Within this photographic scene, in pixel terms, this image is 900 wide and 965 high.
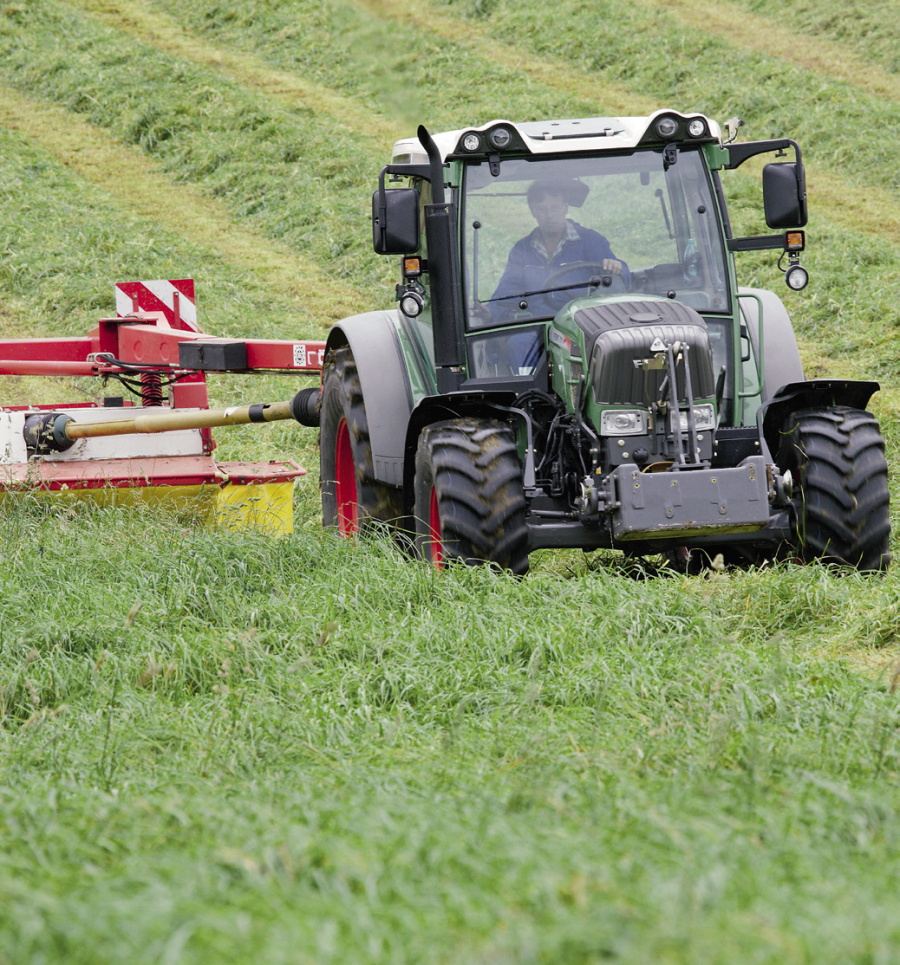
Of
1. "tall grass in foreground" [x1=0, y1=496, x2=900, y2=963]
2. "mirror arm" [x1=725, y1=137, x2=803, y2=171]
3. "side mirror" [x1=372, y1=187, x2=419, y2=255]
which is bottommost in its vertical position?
"tall grass in foreground" [x1=0, y1=496, x2=900, y2=963]

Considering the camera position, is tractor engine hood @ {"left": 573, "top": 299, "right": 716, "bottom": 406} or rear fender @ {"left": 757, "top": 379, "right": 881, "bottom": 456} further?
rear fender @ {"left": 757, "top": 379, "right": 881, "bottom": 456}

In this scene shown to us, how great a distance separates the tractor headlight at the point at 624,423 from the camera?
15.8 feet

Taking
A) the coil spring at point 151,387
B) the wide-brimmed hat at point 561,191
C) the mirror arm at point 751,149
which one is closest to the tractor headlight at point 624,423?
the wide-brimmed hat at point 561,191

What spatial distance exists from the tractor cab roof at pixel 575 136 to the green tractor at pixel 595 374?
0.01m

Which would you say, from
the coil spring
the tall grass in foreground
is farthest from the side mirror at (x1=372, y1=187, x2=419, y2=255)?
the coil spring

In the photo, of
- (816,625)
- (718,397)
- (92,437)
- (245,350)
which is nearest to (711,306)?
(718,397)

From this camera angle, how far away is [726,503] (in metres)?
4.59

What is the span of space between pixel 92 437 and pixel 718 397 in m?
3.25

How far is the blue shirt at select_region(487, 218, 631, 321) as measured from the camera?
207 inches

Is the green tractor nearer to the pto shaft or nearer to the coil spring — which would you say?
the pto shaft

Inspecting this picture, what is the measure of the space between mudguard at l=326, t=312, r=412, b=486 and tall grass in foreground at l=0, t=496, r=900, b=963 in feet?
1.44

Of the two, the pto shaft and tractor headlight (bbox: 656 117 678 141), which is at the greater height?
tractor headlight (bbox: 656 117 678 141)

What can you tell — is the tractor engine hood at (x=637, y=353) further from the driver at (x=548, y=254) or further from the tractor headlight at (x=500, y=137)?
the tractor headlight at (x=500, y=137)

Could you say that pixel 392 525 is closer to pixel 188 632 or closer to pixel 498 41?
pixel 188 632
